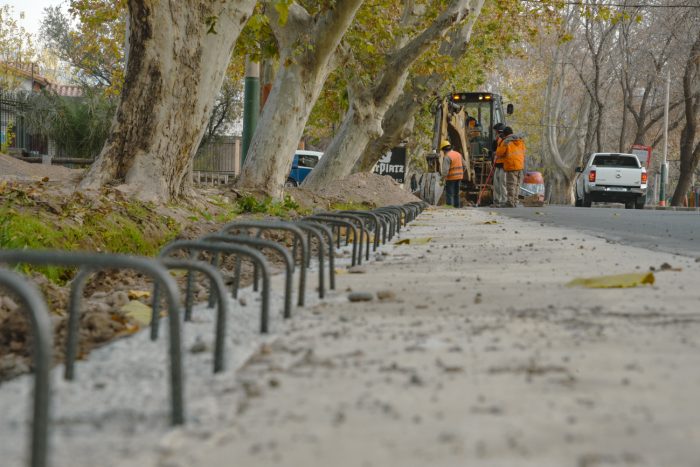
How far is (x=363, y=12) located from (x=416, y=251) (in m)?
11.4

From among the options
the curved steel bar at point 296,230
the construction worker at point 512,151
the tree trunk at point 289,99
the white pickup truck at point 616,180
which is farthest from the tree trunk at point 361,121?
the curved steel bar at point 296,230

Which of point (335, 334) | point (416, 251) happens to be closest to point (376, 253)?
point (416, 251)

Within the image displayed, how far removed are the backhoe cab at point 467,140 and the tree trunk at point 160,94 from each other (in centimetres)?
1604

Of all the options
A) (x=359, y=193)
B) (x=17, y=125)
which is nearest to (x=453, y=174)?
(x=359, y=193)

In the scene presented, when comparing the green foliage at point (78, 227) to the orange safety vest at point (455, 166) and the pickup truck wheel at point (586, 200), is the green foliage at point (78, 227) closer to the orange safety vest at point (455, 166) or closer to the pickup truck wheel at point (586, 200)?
the orange safety vest at point (455, 166)

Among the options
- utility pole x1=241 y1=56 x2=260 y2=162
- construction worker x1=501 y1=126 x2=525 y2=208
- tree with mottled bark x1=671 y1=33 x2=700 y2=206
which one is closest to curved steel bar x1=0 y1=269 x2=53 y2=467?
utility pole x1=241 y1=56 x2=260 y2=162

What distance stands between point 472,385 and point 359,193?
17520 millimetres

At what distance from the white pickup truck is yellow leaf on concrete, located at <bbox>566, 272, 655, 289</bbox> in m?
27.3

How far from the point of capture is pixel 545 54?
162 ft

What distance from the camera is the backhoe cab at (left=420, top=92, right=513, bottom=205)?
2652 cm

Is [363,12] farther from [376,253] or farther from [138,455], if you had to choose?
[138,455]

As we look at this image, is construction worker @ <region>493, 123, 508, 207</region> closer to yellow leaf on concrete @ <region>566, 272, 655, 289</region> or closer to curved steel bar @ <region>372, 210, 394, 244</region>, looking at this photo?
curved steel bar @ <region>372, 210, 394, 244</region>

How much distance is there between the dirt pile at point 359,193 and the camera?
17422 millimetres

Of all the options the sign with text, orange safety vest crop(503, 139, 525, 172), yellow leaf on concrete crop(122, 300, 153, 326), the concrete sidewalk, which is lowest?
yellow leaf on concrete crop(122, 300, 153, 326)
